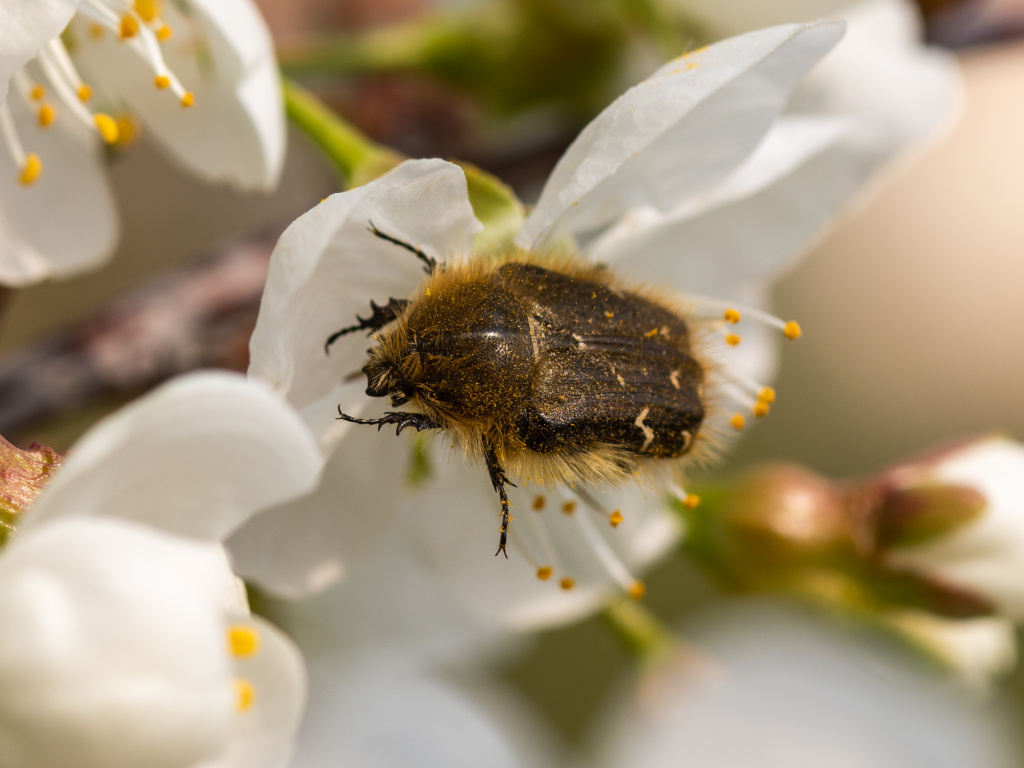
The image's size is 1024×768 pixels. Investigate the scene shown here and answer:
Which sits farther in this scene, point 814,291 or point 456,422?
point 814,291

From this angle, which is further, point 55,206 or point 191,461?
point 55,206

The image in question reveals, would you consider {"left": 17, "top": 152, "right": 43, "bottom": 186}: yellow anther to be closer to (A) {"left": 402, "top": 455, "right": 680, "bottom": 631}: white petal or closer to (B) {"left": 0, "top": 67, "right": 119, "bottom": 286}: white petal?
(B) {"left": 0, "top": 67, "right": 119, "bottom": 286}: white petal

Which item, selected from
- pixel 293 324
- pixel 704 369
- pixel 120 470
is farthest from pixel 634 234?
pixel 120 470

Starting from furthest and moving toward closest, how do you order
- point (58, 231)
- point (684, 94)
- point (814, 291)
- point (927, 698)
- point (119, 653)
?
point (814, 291), point (927, 698), point (58, 231), point (684, 94), point (119, 653)

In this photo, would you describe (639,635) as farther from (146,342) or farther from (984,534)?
(146,342)

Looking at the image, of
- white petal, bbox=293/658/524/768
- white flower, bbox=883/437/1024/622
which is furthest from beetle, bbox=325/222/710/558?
white petal, bbox=293/658/524/768

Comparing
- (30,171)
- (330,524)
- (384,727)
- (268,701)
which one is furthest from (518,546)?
(384,727)

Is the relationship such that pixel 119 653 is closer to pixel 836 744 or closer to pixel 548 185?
pixel 548 185
